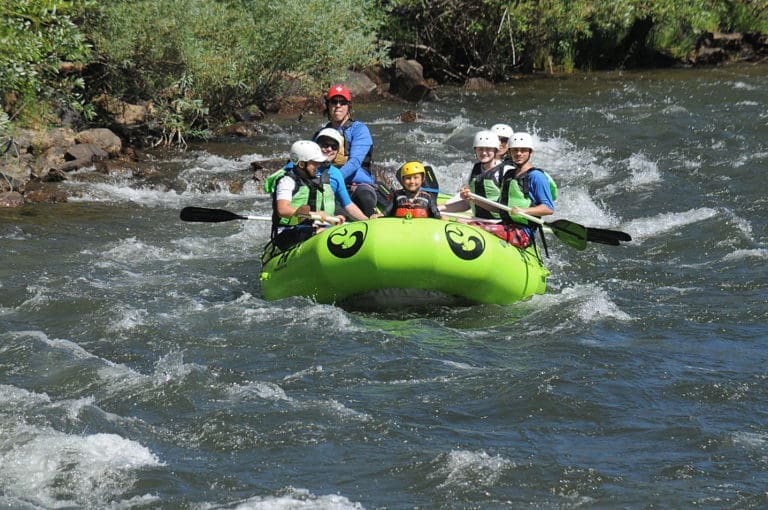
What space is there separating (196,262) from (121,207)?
2566 millimetres

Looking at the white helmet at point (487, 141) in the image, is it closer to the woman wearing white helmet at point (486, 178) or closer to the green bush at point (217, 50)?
the woman wearing white helmet at point (486, 178)

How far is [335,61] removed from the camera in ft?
52.4

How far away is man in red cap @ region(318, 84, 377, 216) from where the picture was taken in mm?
9117

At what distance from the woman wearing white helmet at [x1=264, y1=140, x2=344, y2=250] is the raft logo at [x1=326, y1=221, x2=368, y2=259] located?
1.26 feet

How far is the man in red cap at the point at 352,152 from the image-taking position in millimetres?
9117

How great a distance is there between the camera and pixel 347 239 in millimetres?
7633

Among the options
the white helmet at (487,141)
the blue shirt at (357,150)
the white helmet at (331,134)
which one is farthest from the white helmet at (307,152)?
the white helmet at (487,141)

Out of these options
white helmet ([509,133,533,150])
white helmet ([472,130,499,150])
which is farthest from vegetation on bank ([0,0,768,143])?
white helmet ([509,133,533,150])

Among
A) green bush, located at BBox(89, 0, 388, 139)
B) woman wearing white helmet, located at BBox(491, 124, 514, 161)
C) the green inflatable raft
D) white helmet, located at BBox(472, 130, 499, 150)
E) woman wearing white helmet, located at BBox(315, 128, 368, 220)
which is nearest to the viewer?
the green inflatable raft

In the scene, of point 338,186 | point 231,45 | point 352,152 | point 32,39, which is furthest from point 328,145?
point 231,45

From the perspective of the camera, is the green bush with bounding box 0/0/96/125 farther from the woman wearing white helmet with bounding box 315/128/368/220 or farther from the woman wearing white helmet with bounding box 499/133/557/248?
the woman wearing white helmet with bounding box 499/133/557/248

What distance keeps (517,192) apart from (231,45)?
8.10 metres

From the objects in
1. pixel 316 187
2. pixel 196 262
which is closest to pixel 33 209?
pixel 196 262

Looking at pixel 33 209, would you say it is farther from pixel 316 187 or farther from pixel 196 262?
pixel 316 187
